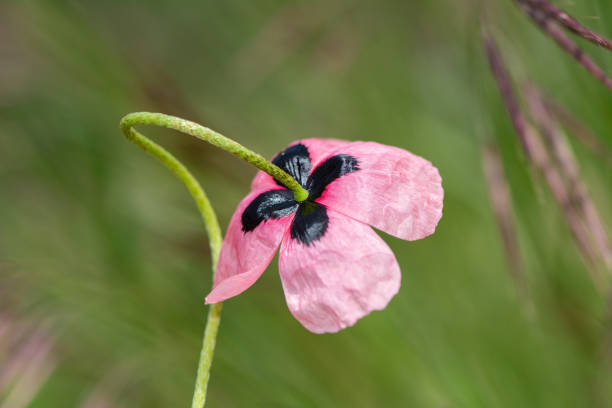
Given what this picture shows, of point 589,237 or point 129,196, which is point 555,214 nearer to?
point 589,237

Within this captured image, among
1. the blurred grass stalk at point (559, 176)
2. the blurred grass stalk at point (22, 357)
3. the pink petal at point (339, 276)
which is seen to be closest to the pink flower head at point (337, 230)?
the pink petal at point (339, 276)

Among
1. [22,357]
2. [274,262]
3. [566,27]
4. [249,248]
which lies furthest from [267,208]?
[274,262]

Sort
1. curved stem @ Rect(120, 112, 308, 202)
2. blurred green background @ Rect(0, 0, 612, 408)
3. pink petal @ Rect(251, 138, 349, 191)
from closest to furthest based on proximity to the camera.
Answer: curved stem @ Rect(120, 112, 308, 202)
pink petal @ Rect(251, 138, 349, 191)
blurred green background @ Rect(0, 0, 612, 408)

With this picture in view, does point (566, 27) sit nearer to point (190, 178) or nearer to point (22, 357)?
point (190, 178)

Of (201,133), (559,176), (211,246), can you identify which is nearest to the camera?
(201,133)

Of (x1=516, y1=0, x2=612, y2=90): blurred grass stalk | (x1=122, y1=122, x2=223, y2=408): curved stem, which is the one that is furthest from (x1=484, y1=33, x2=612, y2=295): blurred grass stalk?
(x1=122, y1=122, x2=223, y2=408): curved stem

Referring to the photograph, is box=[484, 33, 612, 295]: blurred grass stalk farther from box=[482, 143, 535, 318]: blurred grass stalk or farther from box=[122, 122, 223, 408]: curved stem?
box=[122, 122, 223, 408]: curved stem

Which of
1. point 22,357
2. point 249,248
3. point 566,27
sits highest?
point 566,27

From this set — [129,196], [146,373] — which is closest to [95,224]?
[129,196]
